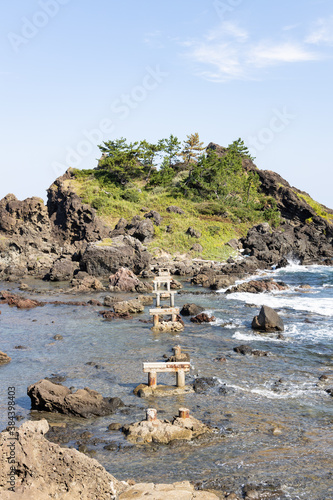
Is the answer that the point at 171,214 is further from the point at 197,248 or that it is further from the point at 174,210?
the point at 197,248

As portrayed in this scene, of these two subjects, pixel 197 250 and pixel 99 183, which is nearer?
pixel 197 250

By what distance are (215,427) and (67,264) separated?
134ft

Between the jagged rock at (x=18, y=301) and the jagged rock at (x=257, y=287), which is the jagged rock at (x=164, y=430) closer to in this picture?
the jagged rock at (x=18, y=301)

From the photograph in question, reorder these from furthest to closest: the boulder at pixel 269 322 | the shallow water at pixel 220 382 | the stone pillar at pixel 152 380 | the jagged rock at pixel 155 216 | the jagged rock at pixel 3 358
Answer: the jagged rock at pixel 155 216, the boulder at pixel 269 322, the jagged rock at pixel 3 358, the stone pillar at pixel 152 380, the shallow water at pixel 220 382

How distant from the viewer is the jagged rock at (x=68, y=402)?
1717 centimetres

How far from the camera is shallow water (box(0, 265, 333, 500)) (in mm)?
13320

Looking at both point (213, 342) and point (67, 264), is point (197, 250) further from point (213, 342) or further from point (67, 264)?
point (213, 342)

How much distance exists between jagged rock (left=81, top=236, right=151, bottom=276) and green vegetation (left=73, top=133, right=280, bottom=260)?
1718cm

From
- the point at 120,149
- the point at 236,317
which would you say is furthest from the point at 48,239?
the point at 236,317

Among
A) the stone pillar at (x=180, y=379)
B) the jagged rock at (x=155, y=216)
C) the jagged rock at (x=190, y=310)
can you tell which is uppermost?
the jagged rock at (x=155, y=216)

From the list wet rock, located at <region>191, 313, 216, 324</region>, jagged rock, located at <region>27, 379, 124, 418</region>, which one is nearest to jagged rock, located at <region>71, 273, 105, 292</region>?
wet rock, located at <region>191, 313, 216, 324</region>

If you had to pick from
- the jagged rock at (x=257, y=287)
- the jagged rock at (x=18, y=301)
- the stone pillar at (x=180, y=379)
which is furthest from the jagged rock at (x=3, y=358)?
the jagged rock at (x=257, y=287)

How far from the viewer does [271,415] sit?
56.0 feet

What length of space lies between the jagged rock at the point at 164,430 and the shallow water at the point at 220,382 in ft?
1.35
